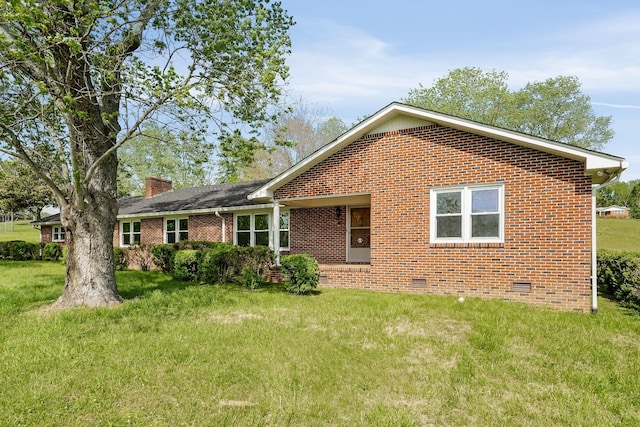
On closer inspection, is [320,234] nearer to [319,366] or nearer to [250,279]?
[250,279]

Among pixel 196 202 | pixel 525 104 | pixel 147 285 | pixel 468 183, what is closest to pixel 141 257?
pixel 196 202

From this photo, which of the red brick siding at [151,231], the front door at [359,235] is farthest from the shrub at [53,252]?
the front door at [359,235]

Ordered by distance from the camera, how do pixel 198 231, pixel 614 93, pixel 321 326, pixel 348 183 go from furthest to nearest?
pixel 198 231
pixel 614 93
pixel 348 183
pixel 321 326

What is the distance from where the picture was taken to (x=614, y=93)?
1390 centimetres

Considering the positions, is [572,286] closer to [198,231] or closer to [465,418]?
[465,418]

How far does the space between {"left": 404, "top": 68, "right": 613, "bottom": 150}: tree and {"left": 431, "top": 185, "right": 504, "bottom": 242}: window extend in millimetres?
27841

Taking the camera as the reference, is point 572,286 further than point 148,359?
Yes

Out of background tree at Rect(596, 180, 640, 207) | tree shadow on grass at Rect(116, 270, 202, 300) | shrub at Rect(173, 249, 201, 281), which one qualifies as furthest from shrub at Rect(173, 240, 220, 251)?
background tree at Rect(596, 180, 640, 207)

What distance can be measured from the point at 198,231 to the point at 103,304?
345 inches

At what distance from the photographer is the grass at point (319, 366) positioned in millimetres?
3840

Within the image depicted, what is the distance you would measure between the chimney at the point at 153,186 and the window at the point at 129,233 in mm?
2736

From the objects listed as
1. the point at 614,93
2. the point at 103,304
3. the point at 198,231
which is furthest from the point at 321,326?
the point at 614,93

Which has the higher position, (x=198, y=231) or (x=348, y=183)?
(x=348, y=183)

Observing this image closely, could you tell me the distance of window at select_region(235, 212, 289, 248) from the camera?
14727 millimetres
